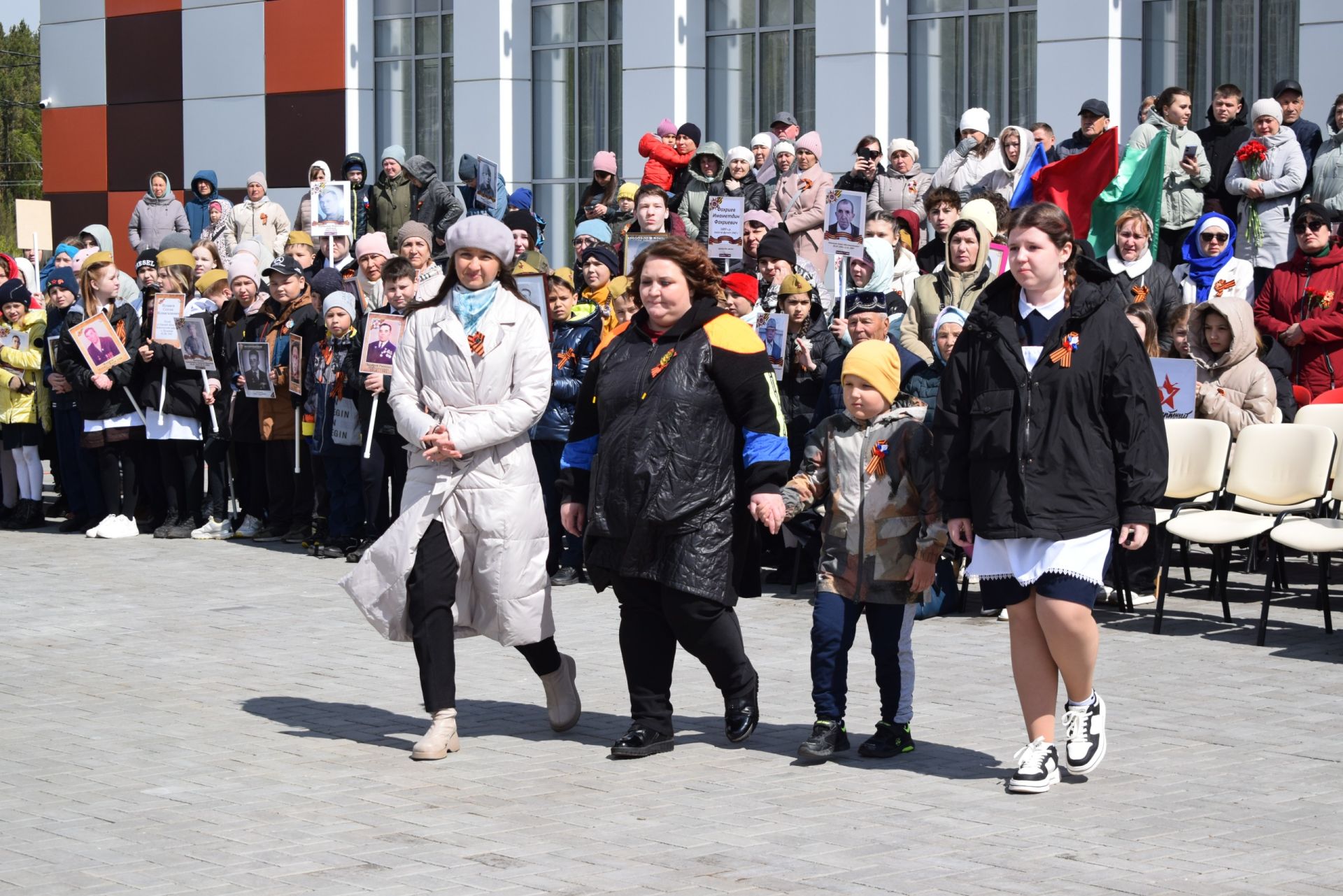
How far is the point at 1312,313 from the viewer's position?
12.5m

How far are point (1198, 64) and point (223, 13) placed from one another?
44.5ft

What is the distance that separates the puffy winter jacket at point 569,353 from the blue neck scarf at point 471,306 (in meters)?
4.40

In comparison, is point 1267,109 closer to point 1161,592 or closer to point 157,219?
point 1161,592

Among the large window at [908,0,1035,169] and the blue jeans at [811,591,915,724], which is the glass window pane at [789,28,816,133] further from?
the blue jeans at [811,591,915,724]

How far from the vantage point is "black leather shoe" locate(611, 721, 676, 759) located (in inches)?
295

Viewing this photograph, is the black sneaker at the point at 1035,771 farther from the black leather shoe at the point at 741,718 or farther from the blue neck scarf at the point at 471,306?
the blue neck scarf at the point at 471,306

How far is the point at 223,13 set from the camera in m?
25.6

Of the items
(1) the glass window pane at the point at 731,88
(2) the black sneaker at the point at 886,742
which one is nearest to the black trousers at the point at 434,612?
(2) the black sneaker at the point at 886,742

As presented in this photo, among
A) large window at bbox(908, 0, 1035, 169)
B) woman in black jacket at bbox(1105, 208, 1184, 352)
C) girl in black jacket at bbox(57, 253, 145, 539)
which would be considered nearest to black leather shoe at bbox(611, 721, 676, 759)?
woman in black jacket at bbox(1105, 208, 1184, 352)

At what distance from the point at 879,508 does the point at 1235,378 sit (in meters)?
4.93

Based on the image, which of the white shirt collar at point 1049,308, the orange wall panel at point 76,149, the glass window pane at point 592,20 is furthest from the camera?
the orange wall panel at point 76,149

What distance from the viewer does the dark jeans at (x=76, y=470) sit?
51.6ft

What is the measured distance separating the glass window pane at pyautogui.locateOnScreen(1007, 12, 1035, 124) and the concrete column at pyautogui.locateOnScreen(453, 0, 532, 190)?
6.75 m

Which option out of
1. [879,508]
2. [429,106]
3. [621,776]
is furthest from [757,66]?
[621,776]
